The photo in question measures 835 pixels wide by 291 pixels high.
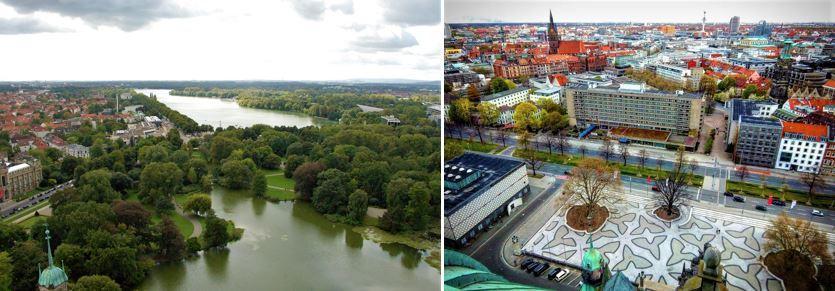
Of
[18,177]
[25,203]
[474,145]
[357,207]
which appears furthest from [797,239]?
[18,177]

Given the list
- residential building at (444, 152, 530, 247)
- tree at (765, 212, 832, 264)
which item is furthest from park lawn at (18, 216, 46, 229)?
tree at (765, 212, 832, 264)

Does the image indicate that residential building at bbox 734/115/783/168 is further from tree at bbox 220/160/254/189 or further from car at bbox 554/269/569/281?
tree at bbox 220/160/254/189

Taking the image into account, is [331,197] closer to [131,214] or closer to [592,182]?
[131,214]

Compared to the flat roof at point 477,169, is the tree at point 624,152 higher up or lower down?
higher up

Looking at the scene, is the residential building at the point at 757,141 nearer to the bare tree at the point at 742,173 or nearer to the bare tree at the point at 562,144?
the bare tree at the point at 742,173

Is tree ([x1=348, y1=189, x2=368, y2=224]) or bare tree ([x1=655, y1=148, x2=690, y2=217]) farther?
tree ([x1=348, y1=189, x2=368, y2=224])

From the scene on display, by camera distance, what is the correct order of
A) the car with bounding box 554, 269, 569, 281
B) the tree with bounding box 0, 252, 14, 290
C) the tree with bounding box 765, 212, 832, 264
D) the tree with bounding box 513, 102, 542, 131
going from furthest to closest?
1. the tree with bounding box 513, 102, 542, 131
2. the tree with bounding box 0, 252, 14, 290
3. the car with bounding box 554, 269, 569, 281
4. the tree with bounding box 765, 212, 832, 264

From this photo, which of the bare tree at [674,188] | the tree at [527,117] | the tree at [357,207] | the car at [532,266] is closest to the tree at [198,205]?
the tree at [357,207]

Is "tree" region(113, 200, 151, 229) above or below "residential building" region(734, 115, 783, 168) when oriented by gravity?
below
